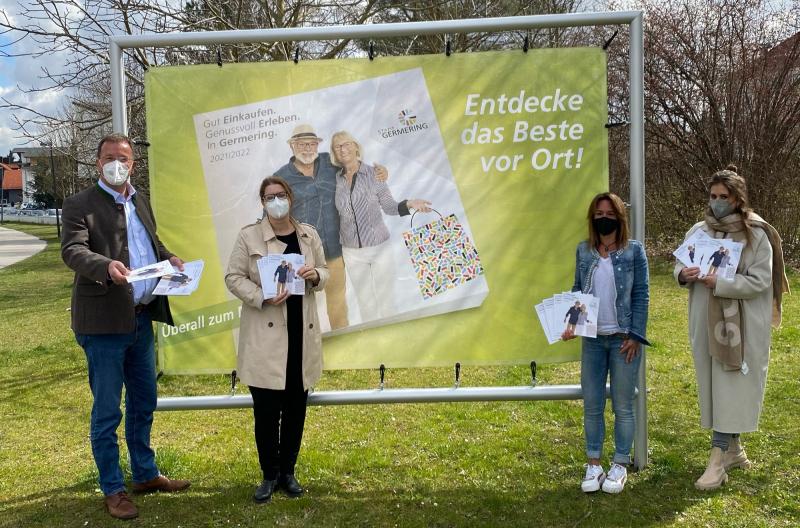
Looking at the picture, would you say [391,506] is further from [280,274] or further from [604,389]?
[280,274]

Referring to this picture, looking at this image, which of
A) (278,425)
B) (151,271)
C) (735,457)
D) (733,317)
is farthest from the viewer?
(735,457)

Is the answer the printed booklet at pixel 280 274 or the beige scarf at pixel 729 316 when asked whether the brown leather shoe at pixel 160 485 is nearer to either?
the printed booklet at pixel 280 274

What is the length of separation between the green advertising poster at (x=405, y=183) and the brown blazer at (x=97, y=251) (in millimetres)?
597

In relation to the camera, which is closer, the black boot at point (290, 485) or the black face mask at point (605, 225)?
the black face mask at point (605, 225)

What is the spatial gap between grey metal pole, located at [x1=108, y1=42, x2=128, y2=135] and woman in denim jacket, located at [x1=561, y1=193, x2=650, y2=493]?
305cm

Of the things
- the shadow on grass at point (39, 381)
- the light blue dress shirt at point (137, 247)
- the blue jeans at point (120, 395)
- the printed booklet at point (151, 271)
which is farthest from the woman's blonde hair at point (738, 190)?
the shadow on grass at point (39, 381)

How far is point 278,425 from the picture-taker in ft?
13.2

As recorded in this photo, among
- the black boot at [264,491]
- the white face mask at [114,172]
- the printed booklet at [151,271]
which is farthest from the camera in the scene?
the black boot at [264,491]

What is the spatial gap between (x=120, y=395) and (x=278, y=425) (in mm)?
960

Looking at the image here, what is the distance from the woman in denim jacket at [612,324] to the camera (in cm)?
383

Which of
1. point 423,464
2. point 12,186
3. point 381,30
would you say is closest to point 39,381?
point 423,464

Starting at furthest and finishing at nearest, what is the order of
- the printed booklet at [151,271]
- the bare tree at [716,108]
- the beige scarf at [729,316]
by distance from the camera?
the bare tree at [716,108], the beige scarf at [729,316], the printed booklet at [151,271]

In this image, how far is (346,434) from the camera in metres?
5.44

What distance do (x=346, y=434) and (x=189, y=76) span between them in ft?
10.1
